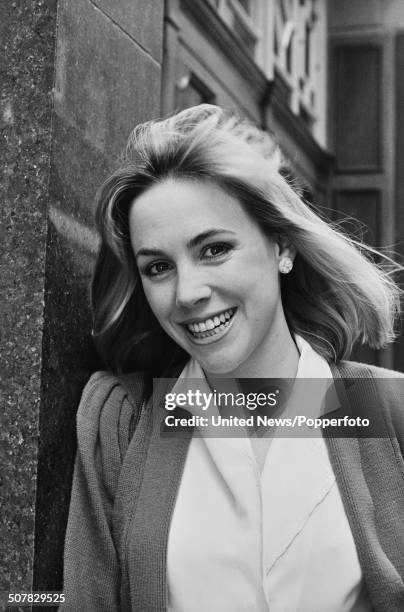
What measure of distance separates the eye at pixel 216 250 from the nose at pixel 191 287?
4 centimetres

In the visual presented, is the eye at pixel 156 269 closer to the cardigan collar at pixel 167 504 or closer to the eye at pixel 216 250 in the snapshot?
the eye at pixel 216 250

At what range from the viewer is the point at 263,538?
1.68 m

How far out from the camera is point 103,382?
1.93m

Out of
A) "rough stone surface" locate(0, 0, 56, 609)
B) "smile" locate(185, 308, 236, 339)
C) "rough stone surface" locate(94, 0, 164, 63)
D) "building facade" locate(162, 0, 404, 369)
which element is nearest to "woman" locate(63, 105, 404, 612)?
"smile" locate(185, 308, 236, 339)

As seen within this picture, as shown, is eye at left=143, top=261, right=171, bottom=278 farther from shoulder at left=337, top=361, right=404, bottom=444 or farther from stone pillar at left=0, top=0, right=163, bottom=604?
shoulder at left=337, top=361, right=404, bottom=444

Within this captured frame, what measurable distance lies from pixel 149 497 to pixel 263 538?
0.24m

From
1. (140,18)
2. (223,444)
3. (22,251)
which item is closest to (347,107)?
(140,18)

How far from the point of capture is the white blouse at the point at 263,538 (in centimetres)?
165

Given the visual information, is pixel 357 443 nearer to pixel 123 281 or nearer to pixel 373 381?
pixel 373 381

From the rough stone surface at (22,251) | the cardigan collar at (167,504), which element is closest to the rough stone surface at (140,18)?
the rough stone surface at (22,251)

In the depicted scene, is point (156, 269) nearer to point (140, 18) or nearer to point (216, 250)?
point (216, 250)

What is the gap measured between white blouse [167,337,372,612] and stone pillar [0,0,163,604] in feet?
1.01

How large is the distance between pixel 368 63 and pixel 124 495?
5704 millimetres

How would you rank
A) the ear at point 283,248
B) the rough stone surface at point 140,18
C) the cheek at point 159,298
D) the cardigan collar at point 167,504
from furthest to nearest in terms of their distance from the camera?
the rough stone surface at point 140,18, the ear at point 283,248, the cheek at point 159,298, the cardigan collar at point 167,504
